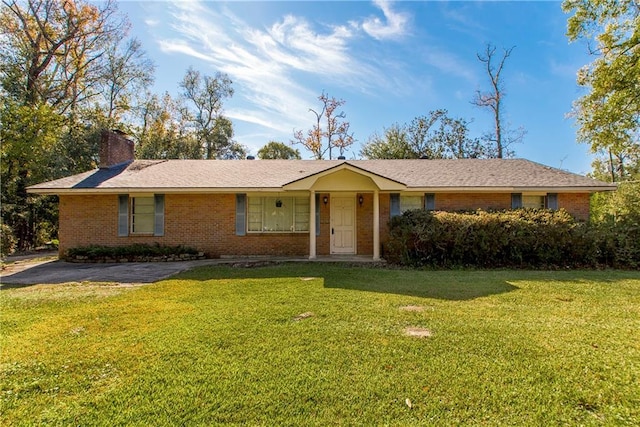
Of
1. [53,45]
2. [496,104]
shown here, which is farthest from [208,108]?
[496,104]

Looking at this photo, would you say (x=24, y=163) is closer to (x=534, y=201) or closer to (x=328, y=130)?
(x=328, y=130)

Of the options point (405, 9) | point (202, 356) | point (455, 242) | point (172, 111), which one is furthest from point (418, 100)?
point (202, 356)

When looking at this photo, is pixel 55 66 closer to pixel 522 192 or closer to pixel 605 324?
pixel 522 192

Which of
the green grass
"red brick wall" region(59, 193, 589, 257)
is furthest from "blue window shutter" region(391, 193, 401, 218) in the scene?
the green grass

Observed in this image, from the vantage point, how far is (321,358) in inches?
138

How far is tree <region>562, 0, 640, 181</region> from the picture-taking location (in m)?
13.8

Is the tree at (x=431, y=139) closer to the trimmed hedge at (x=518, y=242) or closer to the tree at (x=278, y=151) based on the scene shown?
the tree at (x=278, y=151)

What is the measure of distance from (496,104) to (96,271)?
94.5 feet

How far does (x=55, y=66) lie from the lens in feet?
70.9

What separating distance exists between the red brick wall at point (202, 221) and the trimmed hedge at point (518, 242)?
7.06 ft

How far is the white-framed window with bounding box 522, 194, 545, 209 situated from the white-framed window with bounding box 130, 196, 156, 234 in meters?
14.2

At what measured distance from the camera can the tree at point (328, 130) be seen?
1082 inches

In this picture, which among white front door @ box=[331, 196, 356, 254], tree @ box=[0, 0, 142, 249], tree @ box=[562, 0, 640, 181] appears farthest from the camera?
tree @ box=[0, 0, 142, 249]

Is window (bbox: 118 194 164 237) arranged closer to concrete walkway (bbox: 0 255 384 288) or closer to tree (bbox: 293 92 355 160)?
concrete walkway (bbox: 0 255 384 288)
